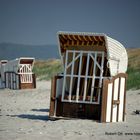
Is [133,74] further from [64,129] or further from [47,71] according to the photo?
[64,129]

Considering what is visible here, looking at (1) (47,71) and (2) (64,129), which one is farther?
(1) (47,71)

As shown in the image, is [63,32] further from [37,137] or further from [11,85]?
[11,85]

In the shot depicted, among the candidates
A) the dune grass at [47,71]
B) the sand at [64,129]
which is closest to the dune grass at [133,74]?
the dune grass at [47,71]

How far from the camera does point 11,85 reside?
3628 cm

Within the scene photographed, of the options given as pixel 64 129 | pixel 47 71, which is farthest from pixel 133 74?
pixel 64 129

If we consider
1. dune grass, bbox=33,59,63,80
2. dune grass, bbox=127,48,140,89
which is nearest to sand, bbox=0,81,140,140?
dune grass, bbox=127,48,140,89

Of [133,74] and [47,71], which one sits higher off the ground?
[47,71]

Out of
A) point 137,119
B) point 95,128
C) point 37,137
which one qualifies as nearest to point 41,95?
point 137,119

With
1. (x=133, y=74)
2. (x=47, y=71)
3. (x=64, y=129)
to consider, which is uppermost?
(x=47, y=71)

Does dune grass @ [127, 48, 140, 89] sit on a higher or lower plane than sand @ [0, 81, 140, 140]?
higher

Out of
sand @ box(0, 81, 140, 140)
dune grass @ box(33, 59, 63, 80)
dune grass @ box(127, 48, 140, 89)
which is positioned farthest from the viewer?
dune grass @ box(33, 59, 63, 80)

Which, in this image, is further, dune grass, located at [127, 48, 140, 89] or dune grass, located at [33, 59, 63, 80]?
dune grass, located at [33, 59, 63, 80]

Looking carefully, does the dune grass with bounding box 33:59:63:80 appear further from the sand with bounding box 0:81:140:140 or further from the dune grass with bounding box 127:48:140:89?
the sand with bounding box 0:81:140:140

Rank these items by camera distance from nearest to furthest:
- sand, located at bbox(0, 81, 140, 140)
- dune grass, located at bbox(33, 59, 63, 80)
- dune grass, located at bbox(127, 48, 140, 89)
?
sand, located at bbox(0, 81, 140, 140) < dune grass, located at bbox(127, 48, 140, 89) < dune grass, located at bbox(33, 59, 63, 80)
